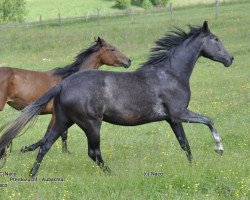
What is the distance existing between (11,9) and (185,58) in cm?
7102

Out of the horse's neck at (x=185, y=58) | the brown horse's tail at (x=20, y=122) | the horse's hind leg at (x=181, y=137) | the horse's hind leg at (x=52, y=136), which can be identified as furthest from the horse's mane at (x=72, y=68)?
the horse's hind leg at (x=181, y=137)

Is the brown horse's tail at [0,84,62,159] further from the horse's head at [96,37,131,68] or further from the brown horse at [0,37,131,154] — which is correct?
the horse's head at [96,37,131,68]

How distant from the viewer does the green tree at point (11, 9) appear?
7731 cm

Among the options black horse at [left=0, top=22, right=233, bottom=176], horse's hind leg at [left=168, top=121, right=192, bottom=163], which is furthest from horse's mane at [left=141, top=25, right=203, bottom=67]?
horse's hind leg at [left=168, top=121, right=192, bottom=163]

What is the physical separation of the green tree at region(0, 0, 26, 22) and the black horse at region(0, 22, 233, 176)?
69789mm

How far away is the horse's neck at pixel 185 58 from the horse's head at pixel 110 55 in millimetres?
3518

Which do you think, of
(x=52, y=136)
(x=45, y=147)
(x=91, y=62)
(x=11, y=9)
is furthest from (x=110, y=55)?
(x=11, y=9)

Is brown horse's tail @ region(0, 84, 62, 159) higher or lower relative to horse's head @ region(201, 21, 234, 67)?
lower

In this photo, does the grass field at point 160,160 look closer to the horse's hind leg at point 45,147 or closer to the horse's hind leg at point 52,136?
the horse's hind leg at point 45,147

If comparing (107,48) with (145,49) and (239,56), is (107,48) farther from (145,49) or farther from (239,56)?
(145,49)

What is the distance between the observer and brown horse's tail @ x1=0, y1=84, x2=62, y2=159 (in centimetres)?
894

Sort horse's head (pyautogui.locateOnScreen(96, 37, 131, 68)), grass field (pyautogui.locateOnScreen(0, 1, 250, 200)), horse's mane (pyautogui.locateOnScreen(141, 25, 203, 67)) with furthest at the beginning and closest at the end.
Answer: horse's head (pyautogui.locateOnScreen(96, 37, 131, 68)), horse's mane (pyautogui.locateOnScreen(141, 25, 203, 67)), grass field (pyautogui.locateOnScreen(0, 1, 250, 200))

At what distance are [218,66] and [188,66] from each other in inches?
712

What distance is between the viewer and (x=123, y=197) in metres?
7.41
